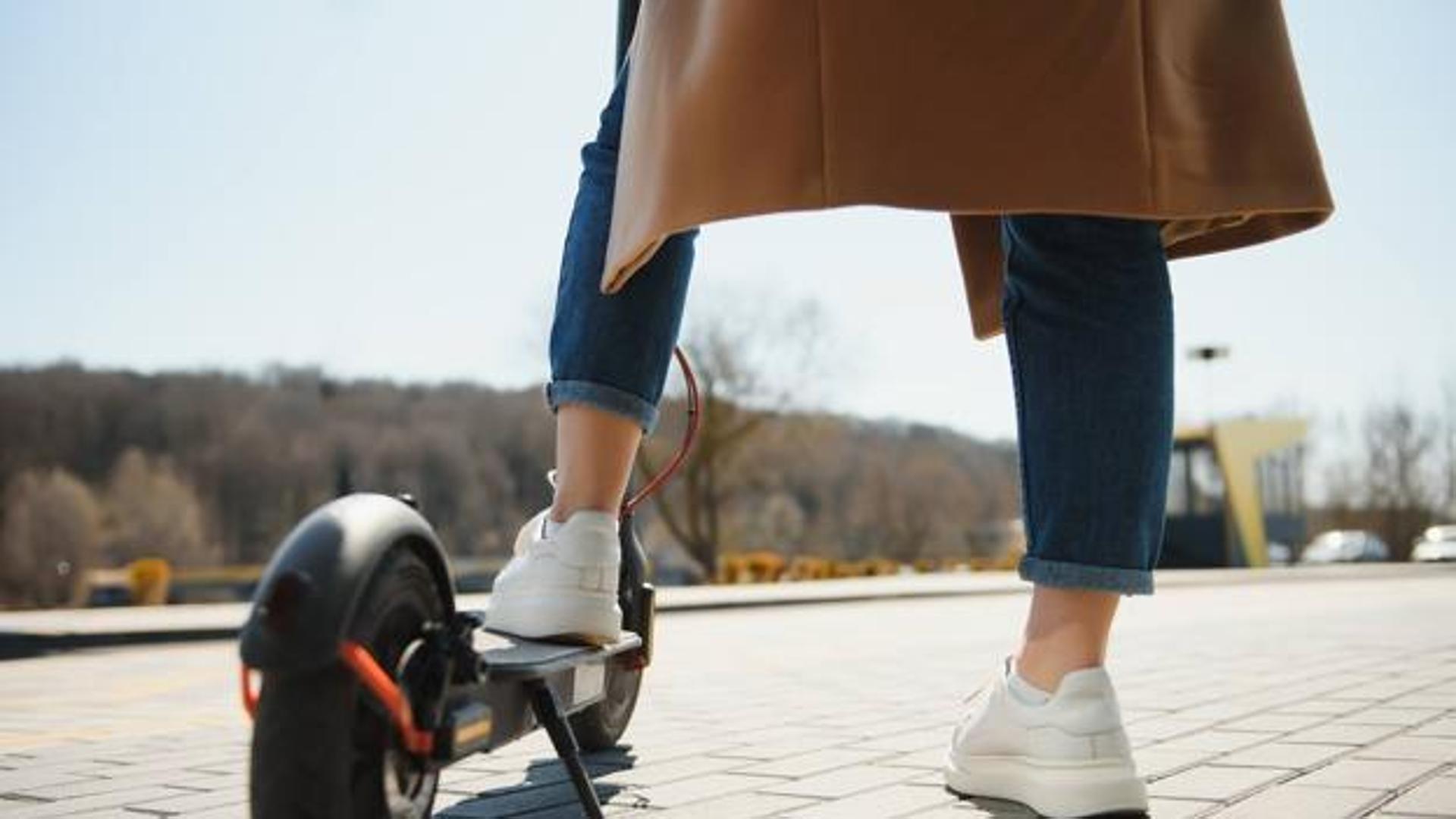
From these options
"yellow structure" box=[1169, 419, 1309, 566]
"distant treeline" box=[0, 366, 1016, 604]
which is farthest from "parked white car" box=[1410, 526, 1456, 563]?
"distant treeline" box=[0, 366, 1016, 604]

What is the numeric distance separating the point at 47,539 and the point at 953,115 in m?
58.0

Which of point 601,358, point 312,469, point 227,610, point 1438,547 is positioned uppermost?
point 312,469

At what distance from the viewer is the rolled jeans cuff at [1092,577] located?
186 centimetres

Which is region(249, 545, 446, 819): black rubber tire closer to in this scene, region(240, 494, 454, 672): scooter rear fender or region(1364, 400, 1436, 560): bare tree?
region(240, 494, 454, 672): scooter rear fender

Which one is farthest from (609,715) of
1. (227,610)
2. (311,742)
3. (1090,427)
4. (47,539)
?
(47,539)

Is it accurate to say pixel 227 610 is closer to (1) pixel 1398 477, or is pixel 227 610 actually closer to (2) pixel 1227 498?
(2) pixel 1227 498

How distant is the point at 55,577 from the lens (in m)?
49.4

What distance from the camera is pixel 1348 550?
52.6 meters

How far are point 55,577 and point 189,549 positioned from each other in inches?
640

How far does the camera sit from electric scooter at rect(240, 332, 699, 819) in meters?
1.38

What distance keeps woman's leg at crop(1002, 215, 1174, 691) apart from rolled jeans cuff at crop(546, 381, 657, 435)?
0.55 metres

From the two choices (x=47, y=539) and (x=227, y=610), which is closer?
(x=227, y=610)

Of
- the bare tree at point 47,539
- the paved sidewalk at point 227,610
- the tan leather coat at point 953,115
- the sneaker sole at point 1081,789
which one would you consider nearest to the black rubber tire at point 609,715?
the sneaker sole at point 1081,789

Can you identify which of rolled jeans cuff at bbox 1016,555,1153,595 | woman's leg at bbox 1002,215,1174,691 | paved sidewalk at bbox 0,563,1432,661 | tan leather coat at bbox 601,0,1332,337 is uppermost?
tan leather coat at bbox 601,0,1332,337
